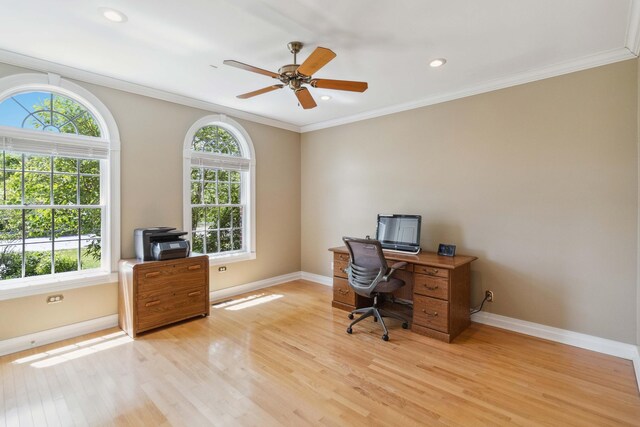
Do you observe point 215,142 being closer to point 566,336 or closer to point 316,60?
point 316,60

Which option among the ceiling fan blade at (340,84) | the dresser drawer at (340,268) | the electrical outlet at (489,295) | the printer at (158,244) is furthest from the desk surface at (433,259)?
the printer at (158,244)

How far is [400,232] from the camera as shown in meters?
3.75

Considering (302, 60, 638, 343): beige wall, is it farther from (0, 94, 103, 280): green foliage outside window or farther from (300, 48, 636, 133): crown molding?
(0, 94, 103, 280): green foliage outside window

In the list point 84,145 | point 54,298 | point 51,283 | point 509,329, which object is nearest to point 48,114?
point 84,145

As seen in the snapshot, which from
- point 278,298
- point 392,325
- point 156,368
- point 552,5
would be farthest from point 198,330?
point 552,5

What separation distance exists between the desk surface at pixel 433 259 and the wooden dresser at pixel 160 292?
2.24 m

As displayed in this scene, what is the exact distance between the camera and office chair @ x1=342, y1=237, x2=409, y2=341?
3031 mm

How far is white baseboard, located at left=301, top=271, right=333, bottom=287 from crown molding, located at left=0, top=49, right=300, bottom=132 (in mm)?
2760

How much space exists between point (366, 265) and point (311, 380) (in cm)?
128

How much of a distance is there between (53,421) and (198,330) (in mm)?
1380

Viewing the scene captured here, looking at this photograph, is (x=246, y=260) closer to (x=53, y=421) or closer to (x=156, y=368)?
(x=156, y=368)

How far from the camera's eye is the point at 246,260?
→ 455 centimetres

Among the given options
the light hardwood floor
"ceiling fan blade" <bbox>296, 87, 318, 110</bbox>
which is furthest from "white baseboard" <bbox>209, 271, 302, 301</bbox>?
"ceiling fan blade" <bbox>296, 87, 318, 110</bbox>

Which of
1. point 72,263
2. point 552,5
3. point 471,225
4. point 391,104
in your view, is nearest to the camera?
point 552,5
